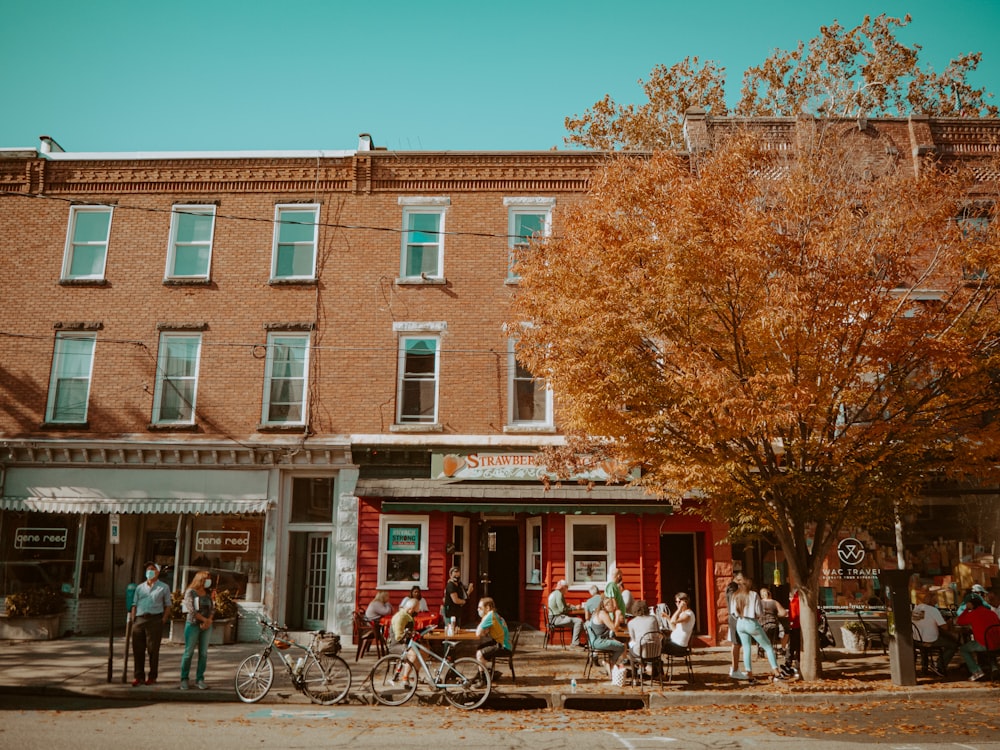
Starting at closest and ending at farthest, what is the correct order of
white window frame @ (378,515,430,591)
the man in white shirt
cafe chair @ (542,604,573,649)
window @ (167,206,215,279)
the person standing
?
1. the man in white shirt
2. the person standing
3. cafe chair @ (542,604,573,649)
4. white window frame @ (378,515,430,591)
5. window @ (167,206,215,279)

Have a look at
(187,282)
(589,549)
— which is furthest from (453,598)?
(187,282)

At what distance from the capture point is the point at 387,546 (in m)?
17.8

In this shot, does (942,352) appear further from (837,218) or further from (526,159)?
(526,159)

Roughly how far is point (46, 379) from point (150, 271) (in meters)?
3.64

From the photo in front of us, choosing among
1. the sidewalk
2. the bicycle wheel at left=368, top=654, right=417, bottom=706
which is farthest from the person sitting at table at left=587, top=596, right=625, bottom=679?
the bicycle wheel at left=368, top=654, right=417, bottom=706

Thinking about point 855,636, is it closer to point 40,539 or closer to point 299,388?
point 299,388

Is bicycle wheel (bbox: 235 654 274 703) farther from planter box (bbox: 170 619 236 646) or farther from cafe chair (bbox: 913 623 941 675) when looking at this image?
cafe chair (bbox: 913 623 941 675)

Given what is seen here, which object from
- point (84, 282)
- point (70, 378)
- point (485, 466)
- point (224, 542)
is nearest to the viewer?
point (485, 466)

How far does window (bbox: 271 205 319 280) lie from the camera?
762 inches

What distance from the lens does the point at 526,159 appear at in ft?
63.7

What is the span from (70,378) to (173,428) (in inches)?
121

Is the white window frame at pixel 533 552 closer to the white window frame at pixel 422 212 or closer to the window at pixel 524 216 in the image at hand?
the white window frame at pixel 422 212

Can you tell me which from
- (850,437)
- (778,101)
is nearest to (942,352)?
(850,437)

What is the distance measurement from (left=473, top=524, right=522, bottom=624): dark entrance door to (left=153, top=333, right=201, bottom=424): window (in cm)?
787
